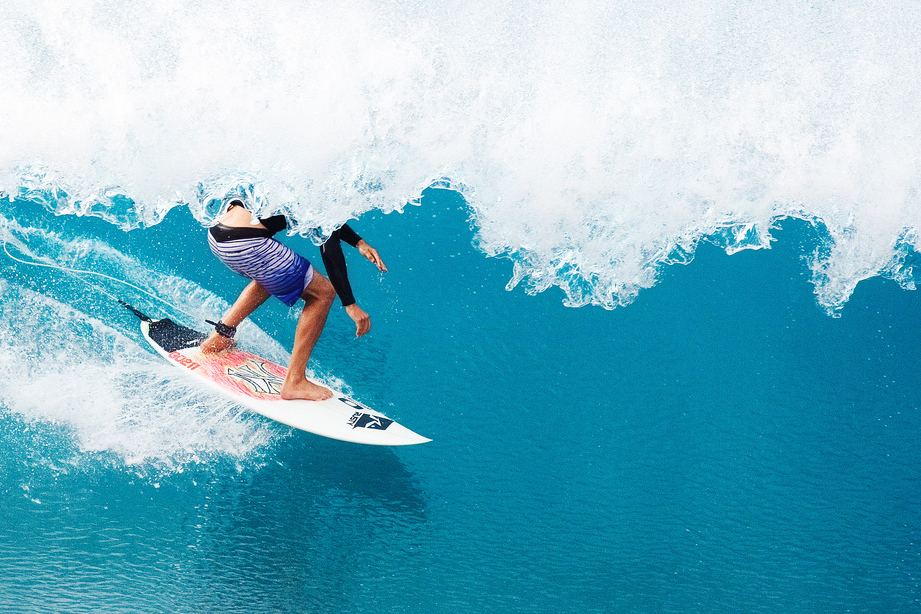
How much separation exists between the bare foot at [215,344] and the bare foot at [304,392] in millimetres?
451

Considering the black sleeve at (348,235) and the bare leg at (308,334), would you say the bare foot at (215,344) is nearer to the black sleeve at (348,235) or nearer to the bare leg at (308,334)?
the bare leg at (308,334)

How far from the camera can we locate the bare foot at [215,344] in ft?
11.7

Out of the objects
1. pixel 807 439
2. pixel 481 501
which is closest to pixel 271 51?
pixel 481 501

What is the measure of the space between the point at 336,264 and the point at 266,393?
93 centimetres

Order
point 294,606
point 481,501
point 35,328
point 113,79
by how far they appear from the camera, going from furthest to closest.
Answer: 1. point 113,79
2. point 35,328
3. point 481,501
4. point 294,606

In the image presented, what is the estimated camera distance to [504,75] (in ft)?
14.3

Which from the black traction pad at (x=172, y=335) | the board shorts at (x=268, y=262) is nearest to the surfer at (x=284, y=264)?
the board shorts at (x=268, y=262)

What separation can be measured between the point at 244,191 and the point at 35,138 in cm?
162

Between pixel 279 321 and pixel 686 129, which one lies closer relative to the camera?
pixel 279 321

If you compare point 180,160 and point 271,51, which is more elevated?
point 271,51

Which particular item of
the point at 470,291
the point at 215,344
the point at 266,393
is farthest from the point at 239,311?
the point at 470,291

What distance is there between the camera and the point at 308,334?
10.4 ft

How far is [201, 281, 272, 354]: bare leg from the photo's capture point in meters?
3.38

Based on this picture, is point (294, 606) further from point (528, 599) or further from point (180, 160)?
→ point (180, 160)
